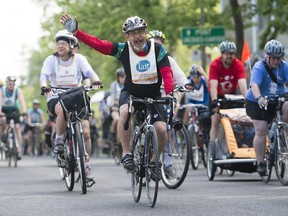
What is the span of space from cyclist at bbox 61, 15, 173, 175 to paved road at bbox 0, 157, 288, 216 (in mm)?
717

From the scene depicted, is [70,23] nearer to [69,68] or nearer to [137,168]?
[137,168]

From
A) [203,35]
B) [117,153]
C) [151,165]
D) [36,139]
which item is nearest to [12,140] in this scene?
[117,153]

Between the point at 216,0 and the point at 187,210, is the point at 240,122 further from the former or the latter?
the point at 216,0

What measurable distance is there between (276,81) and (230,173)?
3466 millimetres

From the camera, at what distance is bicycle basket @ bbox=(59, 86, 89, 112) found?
44.4 feet

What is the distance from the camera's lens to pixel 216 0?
108 feet

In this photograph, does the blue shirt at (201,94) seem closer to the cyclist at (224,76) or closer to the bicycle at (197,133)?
the bicycle at (197,133)

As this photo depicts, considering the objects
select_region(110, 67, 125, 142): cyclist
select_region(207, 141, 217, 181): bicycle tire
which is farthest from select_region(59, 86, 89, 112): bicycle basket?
select_region(110, 67, 125, 142): cyclist

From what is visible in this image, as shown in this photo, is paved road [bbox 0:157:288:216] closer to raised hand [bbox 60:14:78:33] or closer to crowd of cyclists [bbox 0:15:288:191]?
crowd of cyclists [bbox 0:15:288:191]

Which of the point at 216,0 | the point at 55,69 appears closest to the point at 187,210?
the point at 55,69

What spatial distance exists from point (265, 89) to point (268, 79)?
150 mm

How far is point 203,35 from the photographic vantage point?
29234 mm

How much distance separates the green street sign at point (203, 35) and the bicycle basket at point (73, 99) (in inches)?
616

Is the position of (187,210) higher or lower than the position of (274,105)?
lower
